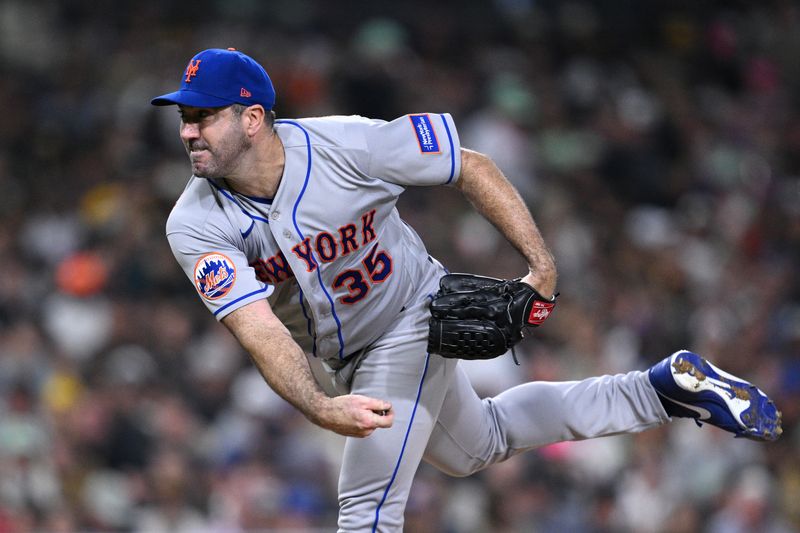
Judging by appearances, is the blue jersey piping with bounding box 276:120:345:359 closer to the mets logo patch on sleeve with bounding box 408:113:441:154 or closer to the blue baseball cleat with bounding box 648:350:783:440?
the mets logo patch on sleeve with bounding box 408:113:441:154

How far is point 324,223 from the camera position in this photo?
3447 mm

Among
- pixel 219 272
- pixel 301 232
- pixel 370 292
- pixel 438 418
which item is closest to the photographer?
pixel 219 272

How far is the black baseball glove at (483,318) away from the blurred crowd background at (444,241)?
8.20 feet

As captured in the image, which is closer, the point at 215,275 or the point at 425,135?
the point at 215,275

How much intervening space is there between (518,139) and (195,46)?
2.56 meters

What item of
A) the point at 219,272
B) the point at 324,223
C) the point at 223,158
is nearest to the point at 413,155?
the point at 324,223

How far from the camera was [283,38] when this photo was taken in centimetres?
891

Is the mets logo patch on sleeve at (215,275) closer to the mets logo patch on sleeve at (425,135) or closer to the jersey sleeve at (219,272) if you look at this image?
the jersey sleeve at (219,272)

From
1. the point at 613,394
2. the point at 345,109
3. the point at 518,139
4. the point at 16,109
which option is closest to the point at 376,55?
the point at 345,109

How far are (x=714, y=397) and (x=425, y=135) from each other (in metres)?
1.21

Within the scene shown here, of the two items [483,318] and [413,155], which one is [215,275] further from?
[483,318]

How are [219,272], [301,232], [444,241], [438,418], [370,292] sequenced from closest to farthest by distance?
[219,272] → [301,232] → [370,292] → [438,418] → [444,241]

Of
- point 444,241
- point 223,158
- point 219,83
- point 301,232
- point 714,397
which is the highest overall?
point 219,83

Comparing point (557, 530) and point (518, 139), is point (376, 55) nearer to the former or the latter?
point (518, 139)
